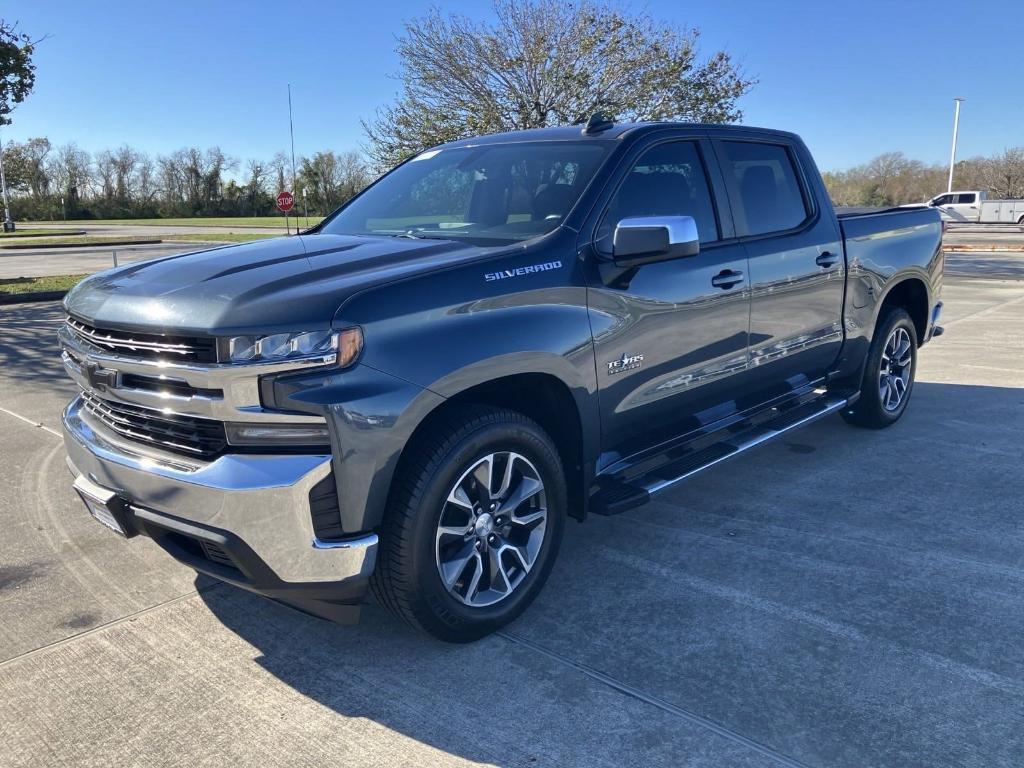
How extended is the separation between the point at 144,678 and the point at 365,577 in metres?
0.97

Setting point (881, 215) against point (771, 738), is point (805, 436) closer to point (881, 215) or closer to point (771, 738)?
point (881, 215)

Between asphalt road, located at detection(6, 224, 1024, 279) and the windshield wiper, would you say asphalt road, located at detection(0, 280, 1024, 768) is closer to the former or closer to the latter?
the windshield wiper

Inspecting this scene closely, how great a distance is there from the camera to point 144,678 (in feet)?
9.75

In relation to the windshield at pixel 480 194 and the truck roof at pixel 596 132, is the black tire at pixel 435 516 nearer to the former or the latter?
the windshield at pixel 480 194

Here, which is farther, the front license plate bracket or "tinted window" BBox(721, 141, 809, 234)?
"tinted window" BBox(721, 141, 809, 234)

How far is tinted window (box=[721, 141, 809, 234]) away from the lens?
14.6ft

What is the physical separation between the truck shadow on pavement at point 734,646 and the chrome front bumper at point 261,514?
50 centimetres

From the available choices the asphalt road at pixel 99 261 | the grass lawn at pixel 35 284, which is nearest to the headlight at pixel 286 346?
the asphalt road at pixel 99 261

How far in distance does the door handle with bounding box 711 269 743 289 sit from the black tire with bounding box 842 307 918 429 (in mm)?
1949

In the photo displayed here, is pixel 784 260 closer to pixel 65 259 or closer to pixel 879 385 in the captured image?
pixel 879 385

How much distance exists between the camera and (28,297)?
1412cm

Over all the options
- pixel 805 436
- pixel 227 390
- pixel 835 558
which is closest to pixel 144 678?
pixel 227 390

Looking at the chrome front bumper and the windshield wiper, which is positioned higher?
the windshield wiper

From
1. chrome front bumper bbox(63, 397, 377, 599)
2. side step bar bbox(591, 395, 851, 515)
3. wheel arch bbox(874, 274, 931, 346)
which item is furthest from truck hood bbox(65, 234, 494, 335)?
wheel arch bbox(874, 274, 931, 346)
